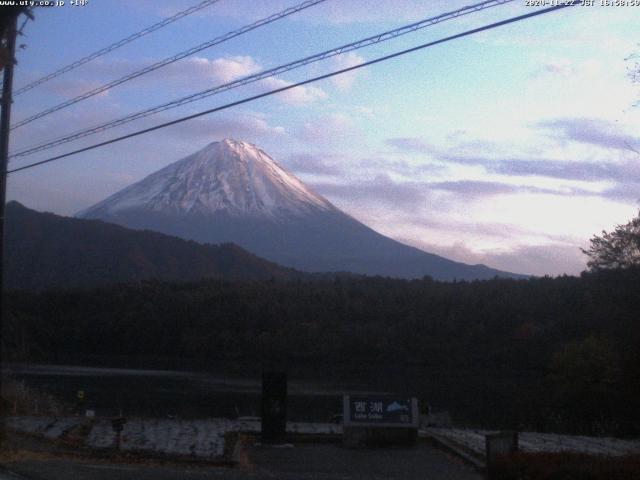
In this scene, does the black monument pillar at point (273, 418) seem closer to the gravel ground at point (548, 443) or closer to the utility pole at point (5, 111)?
the gravel ground at point (548, 443)

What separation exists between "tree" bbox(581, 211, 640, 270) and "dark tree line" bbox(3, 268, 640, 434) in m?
5.75

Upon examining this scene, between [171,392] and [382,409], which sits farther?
[171,392]

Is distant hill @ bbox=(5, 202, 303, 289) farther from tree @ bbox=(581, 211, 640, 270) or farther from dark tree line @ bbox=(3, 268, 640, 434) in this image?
tree @ bbox=(581, 211, 640, 270)

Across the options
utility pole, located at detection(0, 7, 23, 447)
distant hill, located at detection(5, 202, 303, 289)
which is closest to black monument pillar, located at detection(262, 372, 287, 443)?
utility pole, located at detection(0, 7, 23, 447)

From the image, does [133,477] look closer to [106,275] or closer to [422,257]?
[106,275]

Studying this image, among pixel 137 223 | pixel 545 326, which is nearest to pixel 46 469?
pixel 545 326

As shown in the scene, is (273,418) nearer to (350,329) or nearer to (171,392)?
(171,392)

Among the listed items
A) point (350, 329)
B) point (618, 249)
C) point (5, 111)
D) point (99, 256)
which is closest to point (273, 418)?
point (5, 111)

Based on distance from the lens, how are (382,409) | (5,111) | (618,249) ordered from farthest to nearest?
(618,249) < (382,409) < (5,111)

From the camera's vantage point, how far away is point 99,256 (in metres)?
114

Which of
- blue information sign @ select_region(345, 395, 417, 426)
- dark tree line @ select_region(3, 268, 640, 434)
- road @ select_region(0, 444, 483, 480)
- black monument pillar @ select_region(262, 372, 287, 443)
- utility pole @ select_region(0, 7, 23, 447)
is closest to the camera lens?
road @ select_region(0, 444, 483, 480)

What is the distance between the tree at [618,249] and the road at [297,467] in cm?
1935

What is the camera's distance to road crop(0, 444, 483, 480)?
1409 centimetres

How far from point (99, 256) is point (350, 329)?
51.4m
